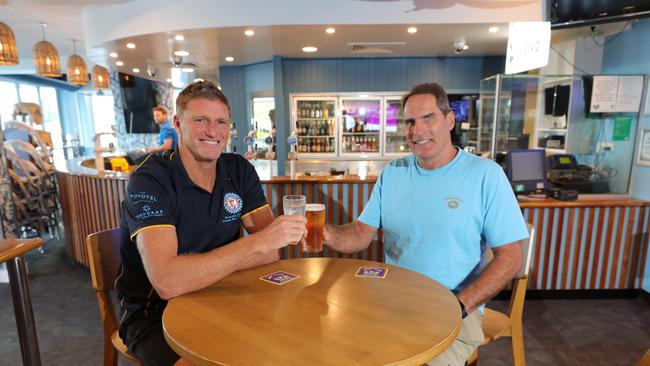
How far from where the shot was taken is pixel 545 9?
13.2 ft

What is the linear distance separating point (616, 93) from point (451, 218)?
276 centimetres

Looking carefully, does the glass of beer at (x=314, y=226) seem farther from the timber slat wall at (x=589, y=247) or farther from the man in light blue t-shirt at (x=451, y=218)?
the timber slat wall at (x=589, y=247)

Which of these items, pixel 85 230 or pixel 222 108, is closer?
pixel 222 108

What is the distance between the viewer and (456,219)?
63.2 inches

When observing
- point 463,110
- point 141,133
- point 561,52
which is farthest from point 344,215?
point 141,133

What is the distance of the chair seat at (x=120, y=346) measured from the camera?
1.54 meters

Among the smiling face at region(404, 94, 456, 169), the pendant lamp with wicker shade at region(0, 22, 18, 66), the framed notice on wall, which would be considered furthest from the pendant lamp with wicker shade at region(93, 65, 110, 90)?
the framed notice on wall

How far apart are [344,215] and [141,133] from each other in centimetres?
898

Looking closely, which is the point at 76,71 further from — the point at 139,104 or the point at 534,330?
the point at 534,330

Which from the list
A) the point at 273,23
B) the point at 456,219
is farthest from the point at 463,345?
the point at 273,23

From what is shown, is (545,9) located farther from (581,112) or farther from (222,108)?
(222,108)

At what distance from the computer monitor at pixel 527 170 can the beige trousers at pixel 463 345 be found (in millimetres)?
1878

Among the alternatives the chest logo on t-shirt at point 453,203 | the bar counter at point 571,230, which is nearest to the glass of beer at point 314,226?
the chest logo on t-shirt at point 453,203

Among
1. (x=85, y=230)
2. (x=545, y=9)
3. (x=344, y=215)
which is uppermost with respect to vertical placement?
(x=545, y=9)
